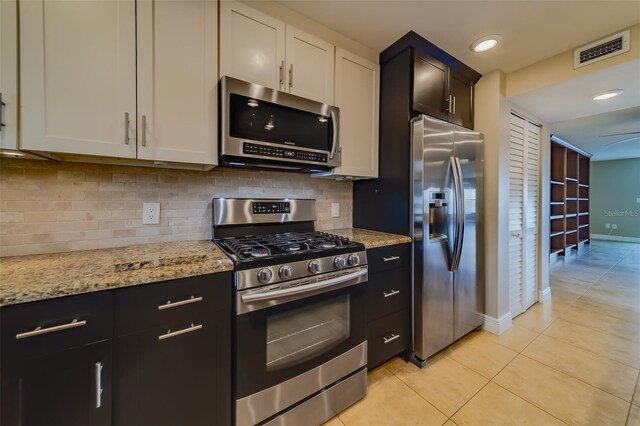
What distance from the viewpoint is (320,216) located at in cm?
219

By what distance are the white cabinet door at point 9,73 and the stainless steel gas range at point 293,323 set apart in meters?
0.89

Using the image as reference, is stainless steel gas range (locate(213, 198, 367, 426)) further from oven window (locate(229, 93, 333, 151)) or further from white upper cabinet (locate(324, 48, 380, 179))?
white upper cabinet (locate(324, 48, 380, 179))

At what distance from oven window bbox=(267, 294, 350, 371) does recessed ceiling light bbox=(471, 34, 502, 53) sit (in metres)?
2.12

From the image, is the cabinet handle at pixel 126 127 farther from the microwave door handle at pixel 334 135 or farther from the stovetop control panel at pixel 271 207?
the microwave door handle at pixel 334 135

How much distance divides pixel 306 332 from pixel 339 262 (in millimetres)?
425

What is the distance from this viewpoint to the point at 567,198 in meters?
4.96

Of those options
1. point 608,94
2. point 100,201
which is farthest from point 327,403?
point 608,94

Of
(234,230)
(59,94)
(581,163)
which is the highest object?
(581,163)

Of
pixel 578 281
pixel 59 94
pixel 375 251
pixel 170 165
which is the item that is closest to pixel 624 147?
pixel 578 281

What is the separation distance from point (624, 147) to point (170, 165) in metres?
8.32

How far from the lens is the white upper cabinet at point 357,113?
1914mm

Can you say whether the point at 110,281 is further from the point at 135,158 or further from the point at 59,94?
the point at 59,94

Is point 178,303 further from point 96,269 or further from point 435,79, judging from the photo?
point 435,79

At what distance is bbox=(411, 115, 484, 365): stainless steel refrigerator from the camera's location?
1.82 metres
